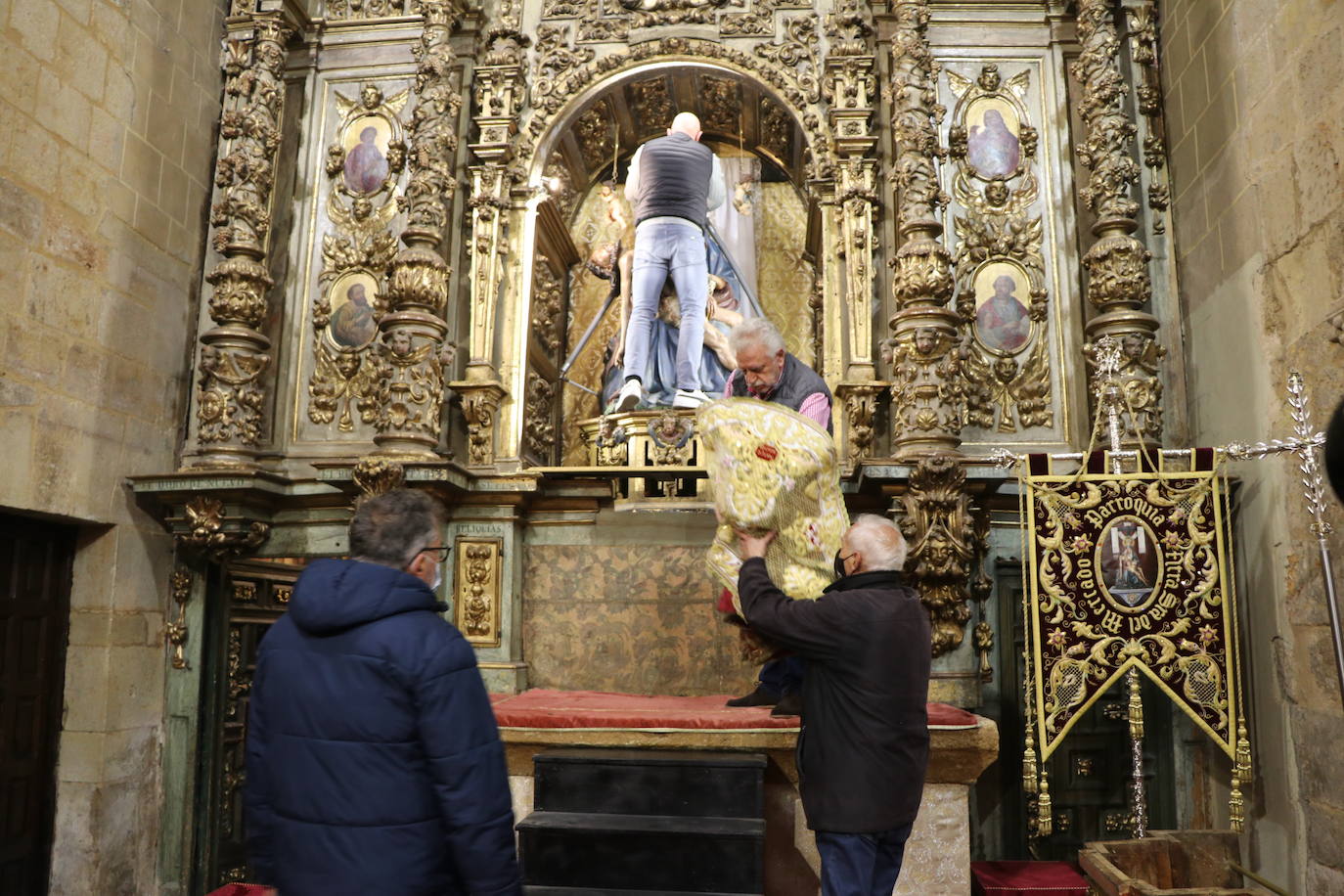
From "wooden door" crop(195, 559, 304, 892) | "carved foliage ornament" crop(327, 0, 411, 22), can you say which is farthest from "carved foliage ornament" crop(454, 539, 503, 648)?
"carved foliage ornament" crop(327, 0, 411, 22)

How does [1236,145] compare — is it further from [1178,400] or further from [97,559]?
[97,559]

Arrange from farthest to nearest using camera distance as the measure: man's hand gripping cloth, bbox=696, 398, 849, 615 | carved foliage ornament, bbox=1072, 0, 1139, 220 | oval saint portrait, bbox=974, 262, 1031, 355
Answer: oval saint portrait, bbox=974, 262, 1031, 355 → carved foliage ornament, bbox=1072, 0, 1139, 220 → man's hand gripping cloth, bbox=696, 398, 849, 615

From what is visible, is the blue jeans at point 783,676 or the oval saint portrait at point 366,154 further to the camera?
the oval saint portrait at point 366,154

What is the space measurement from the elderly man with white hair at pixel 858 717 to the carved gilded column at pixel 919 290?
2349mm

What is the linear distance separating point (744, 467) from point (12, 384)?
3804 millimetres

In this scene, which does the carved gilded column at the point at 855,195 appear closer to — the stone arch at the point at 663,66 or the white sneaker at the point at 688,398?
the stone arch at the point at 663,66

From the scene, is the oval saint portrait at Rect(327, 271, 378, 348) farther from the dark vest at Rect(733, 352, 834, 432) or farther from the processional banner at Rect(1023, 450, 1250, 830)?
the processional banner at Rect(1023, 450, 1250, 830)

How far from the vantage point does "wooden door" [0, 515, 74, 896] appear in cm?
527

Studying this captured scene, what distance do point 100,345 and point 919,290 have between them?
455 centimetres

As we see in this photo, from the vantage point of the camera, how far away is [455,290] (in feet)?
21.6

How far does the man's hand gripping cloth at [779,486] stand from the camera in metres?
3.78

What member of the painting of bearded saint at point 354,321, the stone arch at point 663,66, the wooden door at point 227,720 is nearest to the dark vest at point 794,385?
the stone arch at point 663,66

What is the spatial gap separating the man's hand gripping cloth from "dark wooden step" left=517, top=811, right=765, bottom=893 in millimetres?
925

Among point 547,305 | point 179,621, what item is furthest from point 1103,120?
point 179,621
